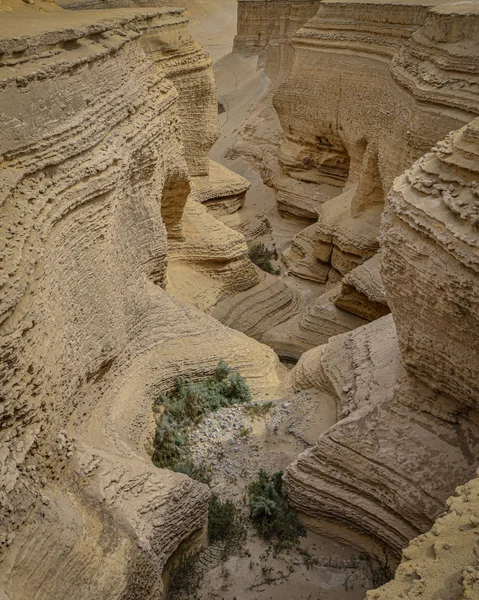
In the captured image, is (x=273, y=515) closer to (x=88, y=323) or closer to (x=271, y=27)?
(x=88, y=323)

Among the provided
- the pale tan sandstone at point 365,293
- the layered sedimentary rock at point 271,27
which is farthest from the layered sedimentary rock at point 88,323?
the layered sedimentary rock at point 271,27

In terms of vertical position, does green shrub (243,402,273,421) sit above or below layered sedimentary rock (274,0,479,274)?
below

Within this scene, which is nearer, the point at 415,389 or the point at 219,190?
the point at 415,389

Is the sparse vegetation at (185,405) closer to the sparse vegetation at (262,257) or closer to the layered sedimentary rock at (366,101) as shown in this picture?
the layered sedimentary rock at (366,101)

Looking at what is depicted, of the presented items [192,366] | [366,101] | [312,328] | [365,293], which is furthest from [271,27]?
[192,366]

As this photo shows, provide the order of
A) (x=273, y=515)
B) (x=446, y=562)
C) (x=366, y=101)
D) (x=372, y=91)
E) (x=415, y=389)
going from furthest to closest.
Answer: (x=366, y=101)
(x=372, y=91)
(x=273, y=515)
(x=415, y=389)
(x=446, y=562)

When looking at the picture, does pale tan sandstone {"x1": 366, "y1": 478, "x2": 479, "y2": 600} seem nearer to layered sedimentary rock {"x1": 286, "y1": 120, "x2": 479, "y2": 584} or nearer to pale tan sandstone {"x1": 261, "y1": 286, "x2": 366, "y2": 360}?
layered sedimentary rock {"x1": 286, "y1": 120, "x2": 479, "y2": 584}

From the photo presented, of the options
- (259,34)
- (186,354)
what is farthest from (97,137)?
(259,34)

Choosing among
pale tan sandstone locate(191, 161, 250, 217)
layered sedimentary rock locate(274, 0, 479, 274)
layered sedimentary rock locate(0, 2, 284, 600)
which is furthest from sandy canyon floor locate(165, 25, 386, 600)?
pale tan sandstone locate(191, 161, 250, 217)
